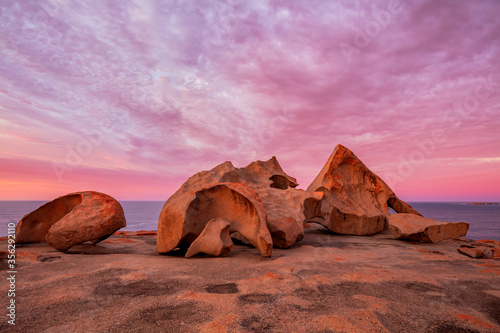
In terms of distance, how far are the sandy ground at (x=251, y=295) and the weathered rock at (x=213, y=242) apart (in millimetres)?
392

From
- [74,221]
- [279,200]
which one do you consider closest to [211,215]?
[279,200]

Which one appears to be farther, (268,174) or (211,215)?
(268,174)

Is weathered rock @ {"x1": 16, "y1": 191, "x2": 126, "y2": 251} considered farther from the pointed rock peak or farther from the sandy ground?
the pointed rock peak


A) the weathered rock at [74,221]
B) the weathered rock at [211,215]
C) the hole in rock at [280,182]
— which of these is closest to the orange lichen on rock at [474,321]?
the weathered rock at [211,215]

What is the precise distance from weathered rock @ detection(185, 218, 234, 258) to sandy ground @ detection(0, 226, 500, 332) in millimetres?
392

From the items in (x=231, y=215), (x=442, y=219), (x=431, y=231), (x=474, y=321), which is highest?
(x=231, y=215)

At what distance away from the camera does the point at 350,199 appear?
998 centimetres

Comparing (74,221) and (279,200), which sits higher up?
(279,200)

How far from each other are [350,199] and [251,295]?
26.2 feet

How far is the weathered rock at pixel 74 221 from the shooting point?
5516 millimetres

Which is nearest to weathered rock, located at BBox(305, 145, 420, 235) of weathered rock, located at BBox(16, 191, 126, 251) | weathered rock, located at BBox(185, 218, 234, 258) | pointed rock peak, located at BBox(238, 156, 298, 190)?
pointed rock peak, located at BBox(238, 156, 298, 190)

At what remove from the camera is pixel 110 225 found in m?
5.70

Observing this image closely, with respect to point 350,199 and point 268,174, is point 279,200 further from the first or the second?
point 350,199

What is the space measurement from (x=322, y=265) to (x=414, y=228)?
4495mm
